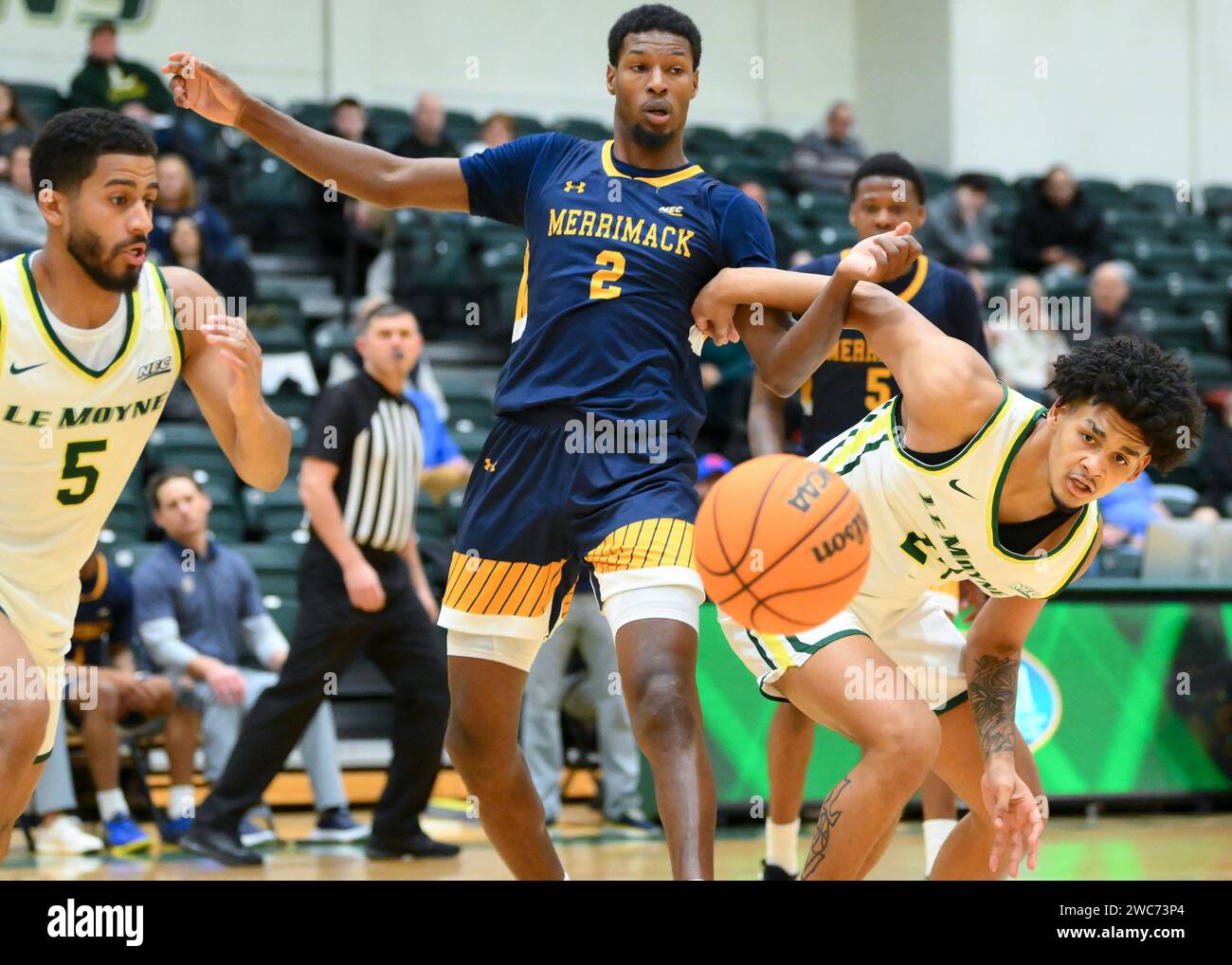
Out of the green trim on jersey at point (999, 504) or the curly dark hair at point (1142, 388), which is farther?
the green trim on jersey at point (999, 504)

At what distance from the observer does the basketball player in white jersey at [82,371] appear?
4473mm

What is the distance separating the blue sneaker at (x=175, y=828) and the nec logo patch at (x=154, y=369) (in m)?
4.29

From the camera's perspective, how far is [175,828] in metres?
8.41

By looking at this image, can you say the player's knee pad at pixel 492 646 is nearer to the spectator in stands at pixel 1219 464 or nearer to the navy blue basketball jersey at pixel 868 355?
the navy blue basketball jersey at pixel 868 355

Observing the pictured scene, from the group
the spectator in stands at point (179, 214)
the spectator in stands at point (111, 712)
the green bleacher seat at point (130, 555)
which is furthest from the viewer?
the spectator in stands at point (179, 214)

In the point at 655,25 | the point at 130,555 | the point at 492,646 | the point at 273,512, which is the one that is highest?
the point at 655,25

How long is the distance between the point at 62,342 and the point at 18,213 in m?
7.22

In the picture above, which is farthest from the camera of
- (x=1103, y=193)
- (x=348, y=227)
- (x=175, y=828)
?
(x=1103, y=193)

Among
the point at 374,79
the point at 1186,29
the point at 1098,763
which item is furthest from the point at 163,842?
the point at 1186,29

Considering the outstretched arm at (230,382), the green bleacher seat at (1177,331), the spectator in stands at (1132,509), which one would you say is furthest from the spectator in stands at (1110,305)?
the outstretched arm at (230,382)

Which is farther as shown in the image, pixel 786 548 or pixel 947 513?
pixel 947 513

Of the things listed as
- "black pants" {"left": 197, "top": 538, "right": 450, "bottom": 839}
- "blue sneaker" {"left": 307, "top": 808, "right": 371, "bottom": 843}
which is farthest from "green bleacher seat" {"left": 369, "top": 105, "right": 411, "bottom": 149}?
"blue sneaker" {"left": 307, "top": 808, "right": 371, "bottom": 843}

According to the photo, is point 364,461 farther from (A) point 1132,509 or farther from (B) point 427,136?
(B) point 427,136

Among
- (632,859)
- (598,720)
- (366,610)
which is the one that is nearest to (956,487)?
(632,859)
